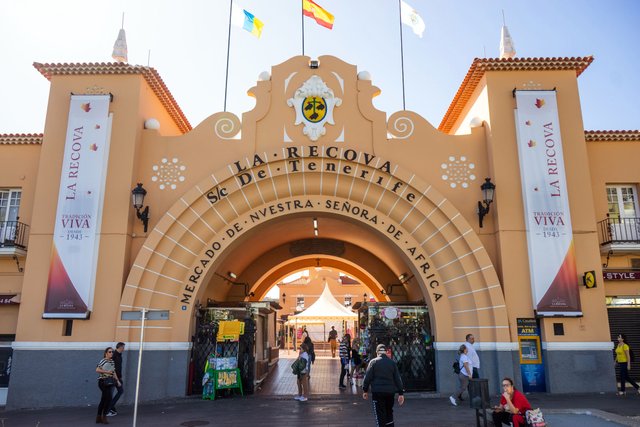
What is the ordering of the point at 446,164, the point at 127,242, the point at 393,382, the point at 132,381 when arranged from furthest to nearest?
the point at 446,164 → the point at 127,242 → the point at 132,381 → the point at 393,382

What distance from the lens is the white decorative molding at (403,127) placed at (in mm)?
14352

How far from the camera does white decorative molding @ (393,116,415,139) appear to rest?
14.4 m

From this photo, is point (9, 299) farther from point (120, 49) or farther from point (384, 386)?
point (384, 386)

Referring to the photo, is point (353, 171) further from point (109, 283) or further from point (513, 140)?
point (109, 283)

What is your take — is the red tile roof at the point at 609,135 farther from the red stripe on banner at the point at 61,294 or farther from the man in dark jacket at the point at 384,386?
the red stripe on banner at the point at 61,294

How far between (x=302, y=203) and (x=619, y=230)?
8.81 meters

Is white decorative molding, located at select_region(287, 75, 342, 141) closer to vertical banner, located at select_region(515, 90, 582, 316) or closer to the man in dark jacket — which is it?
vertical banner, located at select_region(515, 90, 582, 316)

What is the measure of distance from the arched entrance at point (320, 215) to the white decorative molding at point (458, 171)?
2.31ft

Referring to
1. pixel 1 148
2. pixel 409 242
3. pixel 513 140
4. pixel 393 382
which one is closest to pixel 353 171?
pixel 409 242

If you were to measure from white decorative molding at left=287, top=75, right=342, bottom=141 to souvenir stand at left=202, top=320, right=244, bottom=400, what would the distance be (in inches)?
217

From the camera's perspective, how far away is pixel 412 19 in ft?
51.9

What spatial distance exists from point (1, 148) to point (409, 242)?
11.6 meters

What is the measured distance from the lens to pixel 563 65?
1434 cm

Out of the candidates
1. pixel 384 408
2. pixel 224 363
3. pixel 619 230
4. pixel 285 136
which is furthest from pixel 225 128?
pixel 619 230
